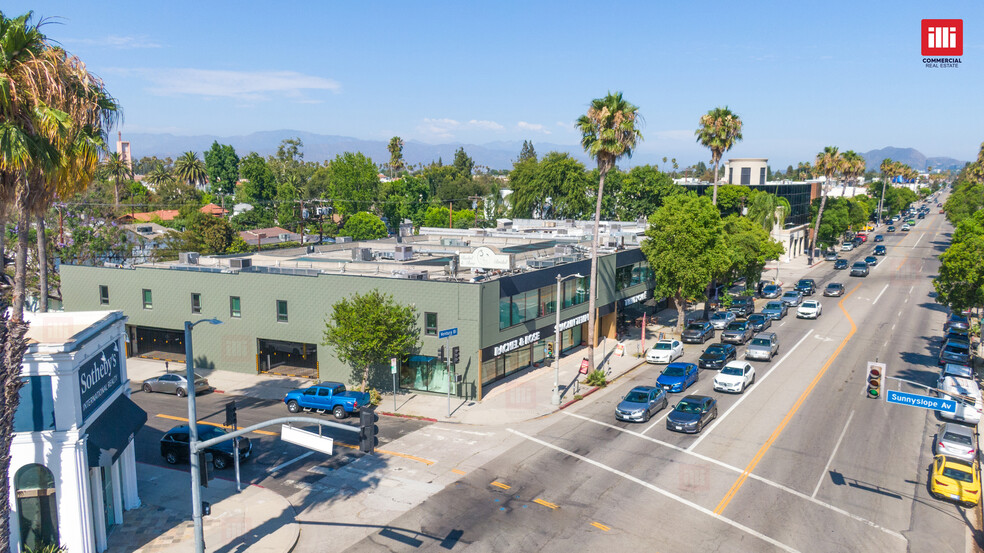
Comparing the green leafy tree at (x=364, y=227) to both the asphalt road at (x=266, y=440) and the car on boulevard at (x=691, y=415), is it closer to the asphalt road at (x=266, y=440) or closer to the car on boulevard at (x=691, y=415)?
the asphalt road at (x=266, y=440)

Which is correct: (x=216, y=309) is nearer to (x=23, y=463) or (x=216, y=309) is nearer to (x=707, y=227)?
(x=23, y=463)

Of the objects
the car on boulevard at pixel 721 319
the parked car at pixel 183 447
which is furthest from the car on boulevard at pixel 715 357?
the parked car at pixel 183 447

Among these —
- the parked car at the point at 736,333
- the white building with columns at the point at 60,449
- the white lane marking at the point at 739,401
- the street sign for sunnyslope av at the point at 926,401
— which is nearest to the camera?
the white building with columns at the point at 60,449

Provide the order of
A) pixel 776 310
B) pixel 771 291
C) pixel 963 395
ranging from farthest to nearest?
pixel 771 291 → pixel 776 310 → pixel 963 395

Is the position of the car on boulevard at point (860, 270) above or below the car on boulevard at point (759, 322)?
above

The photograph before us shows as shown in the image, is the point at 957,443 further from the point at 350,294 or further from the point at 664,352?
the point at 350,294

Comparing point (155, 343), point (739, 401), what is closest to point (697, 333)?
point (739, 401)

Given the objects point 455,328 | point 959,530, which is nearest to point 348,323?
point 455,328
